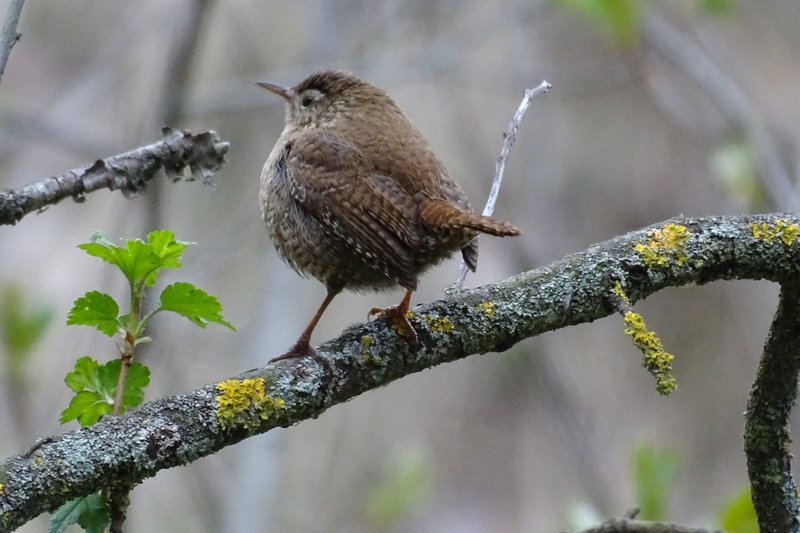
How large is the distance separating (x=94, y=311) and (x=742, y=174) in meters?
3.16

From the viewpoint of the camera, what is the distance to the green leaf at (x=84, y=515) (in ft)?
5.63

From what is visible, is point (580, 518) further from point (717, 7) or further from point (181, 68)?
point (717, 7)

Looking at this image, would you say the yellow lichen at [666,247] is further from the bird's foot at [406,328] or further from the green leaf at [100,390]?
the green leaf at [100,390]

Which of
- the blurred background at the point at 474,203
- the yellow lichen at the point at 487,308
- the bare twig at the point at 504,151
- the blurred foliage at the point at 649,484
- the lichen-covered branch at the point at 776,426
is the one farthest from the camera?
the blurred background at the point at 474,203

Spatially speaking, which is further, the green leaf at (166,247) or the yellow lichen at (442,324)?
the yellow lichen at (442,324)

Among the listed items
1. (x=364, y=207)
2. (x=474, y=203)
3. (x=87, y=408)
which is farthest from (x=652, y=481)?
(x=474, y=203)

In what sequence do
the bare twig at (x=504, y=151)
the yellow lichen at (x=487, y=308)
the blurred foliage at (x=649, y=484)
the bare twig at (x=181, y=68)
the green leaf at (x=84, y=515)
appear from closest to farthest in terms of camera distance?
1. the green leaf at (x=84, y=515)
2. the yellow lichen at (x=487, y=308)
3. the bare twig at (x=504, y=151)
4. the blurred foliage at (x=649, y=484)
5. the bare twig at (x=181, y=68)

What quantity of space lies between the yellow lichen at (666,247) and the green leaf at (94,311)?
1.28 meters

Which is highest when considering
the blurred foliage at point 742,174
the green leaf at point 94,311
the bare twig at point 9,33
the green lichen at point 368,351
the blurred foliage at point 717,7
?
the blurred foliage at point 717,7

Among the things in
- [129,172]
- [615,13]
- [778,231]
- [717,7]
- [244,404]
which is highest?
[717,7]

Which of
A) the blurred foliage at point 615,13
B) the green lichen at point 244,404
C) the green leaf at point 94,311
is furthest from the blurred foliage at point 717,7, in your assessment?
the green leaf at point 94,311

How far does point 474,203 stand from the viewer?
279 inches

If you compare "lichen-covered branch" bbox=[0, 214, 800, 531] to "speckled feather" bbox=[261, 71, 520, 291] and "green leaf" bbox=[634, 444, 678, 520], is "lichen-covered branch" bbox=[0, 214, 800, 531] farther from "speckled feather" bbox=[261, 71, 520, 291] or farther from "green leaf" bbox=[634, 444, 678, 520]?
"green leaf" bbox=[634, 444, 678, 520]

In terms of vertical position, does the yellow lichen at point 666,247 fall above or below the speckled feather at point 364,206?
below
